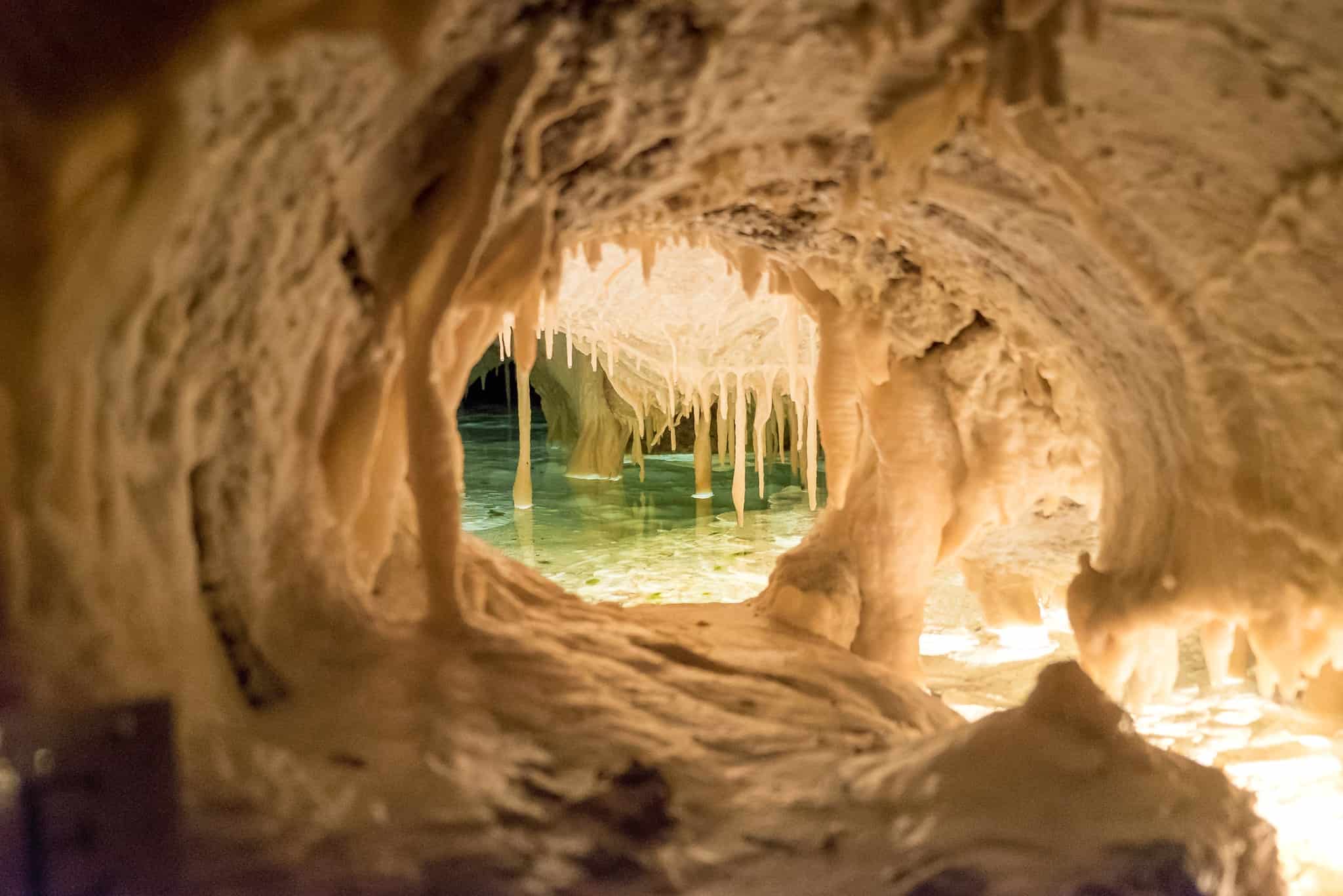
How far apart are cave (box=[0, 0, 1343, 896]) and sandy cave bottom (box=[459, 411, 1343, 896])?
0.28 metres

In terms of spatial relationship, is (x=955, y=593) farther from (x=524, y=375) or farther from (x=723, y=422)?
(x=524, y=375)

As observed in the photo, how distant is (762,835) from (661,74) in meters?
1.75

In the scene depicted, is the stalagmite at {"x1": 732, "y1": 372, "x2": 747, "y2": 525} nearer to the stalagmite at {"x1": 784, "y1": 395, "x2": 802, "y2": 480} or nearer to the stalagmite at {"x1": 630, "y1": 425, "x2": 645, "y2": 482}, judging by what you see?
the stalagmite at {"x1": 784, "y1": 395, "x2": 802, "y2": 480}

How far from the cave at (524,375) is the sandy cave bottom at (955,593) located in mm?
280

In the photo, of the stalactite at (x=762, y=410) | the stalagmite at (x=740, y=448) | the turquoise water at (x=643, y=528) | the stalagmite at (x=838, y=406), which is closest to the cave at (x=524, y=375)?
the stalagmite at (x=838, y=406)

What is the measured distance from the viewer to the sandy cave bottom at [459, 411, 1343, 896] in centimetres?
385

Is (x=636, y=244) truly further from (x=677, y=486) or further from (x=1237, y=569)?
(x=677, y=486)

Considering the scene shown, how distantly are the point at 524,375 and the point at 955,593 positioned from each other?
475cm


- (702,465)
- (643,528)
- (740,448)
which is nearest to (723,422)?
(702,465)

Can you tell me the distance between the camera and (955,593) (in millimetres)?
7160

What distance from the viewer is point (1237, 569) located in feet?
8.25

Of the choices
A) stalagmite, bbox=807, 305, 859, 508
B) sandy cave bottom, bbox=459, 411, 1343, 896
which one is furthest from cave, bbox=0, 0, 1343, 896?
stalagmite, bbox=807, 305, 859, 508

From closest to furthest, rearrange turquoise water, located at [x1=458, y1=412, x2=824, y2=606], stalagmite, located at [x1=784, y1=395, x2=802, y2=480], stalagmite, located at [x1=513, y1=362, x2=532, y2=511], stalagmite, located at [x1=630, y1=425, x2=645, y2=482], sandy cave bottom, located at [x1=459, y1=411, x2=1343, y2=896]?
sandy cave bottom, located at [x1=459, y1=411, x2=1343, y2=896] → turquoise water, located at [x1=458, y1=412, x2=824, y2=606] → stalagmite, located at [x1=513, y1=362, x2=532, y2=511] → stalagmite, located at [x1=784, y1=395, x2=802, y2=480] → stalagmite, located at [x1=630, y1=425, x2=645, y2=482]

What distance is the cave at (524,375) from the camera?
4.17 ft
